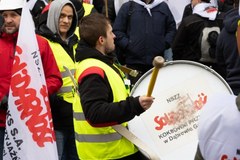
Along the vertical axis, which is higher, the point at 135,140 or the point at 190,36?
the point at 135,140

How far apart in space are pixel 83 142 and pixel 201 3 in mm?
3022

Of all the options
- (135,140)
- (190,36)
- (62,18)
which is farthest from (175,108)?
(190,36)

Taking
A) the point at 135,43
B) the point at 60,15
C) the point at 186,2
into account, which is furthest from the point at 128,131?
the point at 186,2

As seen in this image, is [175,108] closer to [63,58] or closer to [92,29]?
[92,29]

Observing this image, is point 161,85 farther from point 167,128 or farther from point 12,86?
point 12,86

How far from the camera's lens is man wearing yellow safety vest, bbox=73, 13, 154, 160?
3307mm

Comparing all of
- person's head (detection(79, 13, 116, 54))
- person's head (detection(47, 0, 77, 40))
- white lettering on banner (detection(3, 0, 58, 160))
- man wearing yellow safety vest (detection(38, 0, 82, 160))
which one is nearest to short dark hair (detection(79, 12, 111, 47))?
person's head (detection(79, 13, 116, 54))

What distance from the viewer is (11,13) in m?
4.41

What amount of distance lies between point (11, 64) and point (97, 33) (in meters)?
0.92

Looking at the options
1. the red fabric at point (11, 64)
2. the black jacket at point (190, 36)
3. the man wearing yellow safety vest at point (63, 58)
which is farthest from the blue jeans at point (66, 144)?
the black jacket at point (190, 36)

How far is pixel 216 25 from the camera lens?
238 inches

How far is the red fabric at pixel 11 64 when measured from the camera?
4262 millimetres

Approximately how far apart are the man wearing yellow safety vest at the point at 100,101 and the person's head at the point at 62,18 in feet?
4.22

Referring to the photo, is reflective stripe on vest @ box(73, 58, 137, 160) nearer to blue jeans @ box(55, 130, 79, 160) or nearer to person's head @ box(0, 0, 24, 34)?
person's head @ box(0, 0, 24, 34)
